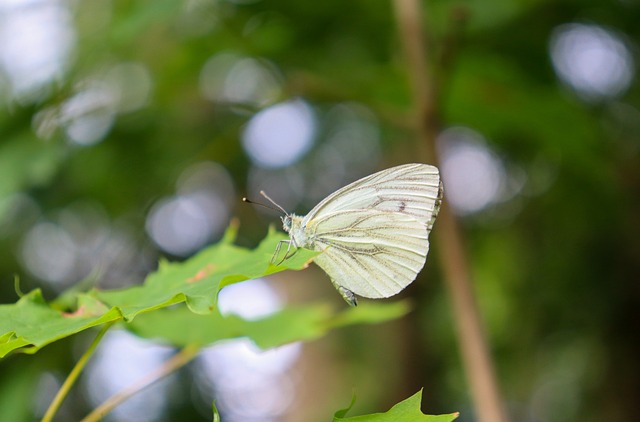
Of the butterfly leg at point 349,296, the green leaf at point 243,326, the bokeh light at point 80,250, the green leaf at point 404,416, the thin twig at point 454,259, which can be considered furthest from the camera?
the bokeh light at point 80,250

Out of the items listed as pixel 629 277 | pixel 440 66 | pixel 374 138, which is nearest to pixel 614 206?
pixel 629 277

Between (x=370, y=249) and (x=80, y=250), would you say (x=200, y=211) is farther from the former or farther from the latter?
(x=370, y=249)

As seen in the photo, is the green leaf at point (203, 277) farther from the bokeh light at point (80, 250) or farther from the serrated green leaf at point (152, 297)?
the bokeh light at point (80, 250)

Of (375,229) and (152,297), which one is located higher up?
(152,297)

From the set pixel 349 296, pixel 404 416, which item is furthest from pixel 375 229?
pixel 404 416

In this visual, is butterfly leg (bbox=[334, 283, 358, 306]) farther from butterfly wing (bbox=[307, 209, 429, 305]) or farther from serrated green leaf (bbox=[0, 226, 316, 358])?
serrated green leaf (bbox=[0, 226, 316, 358])

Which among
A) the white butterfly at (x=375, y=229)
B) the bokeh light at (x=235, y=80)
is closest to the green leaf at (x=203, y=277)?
the white butterfly at (x=375, y=229)
